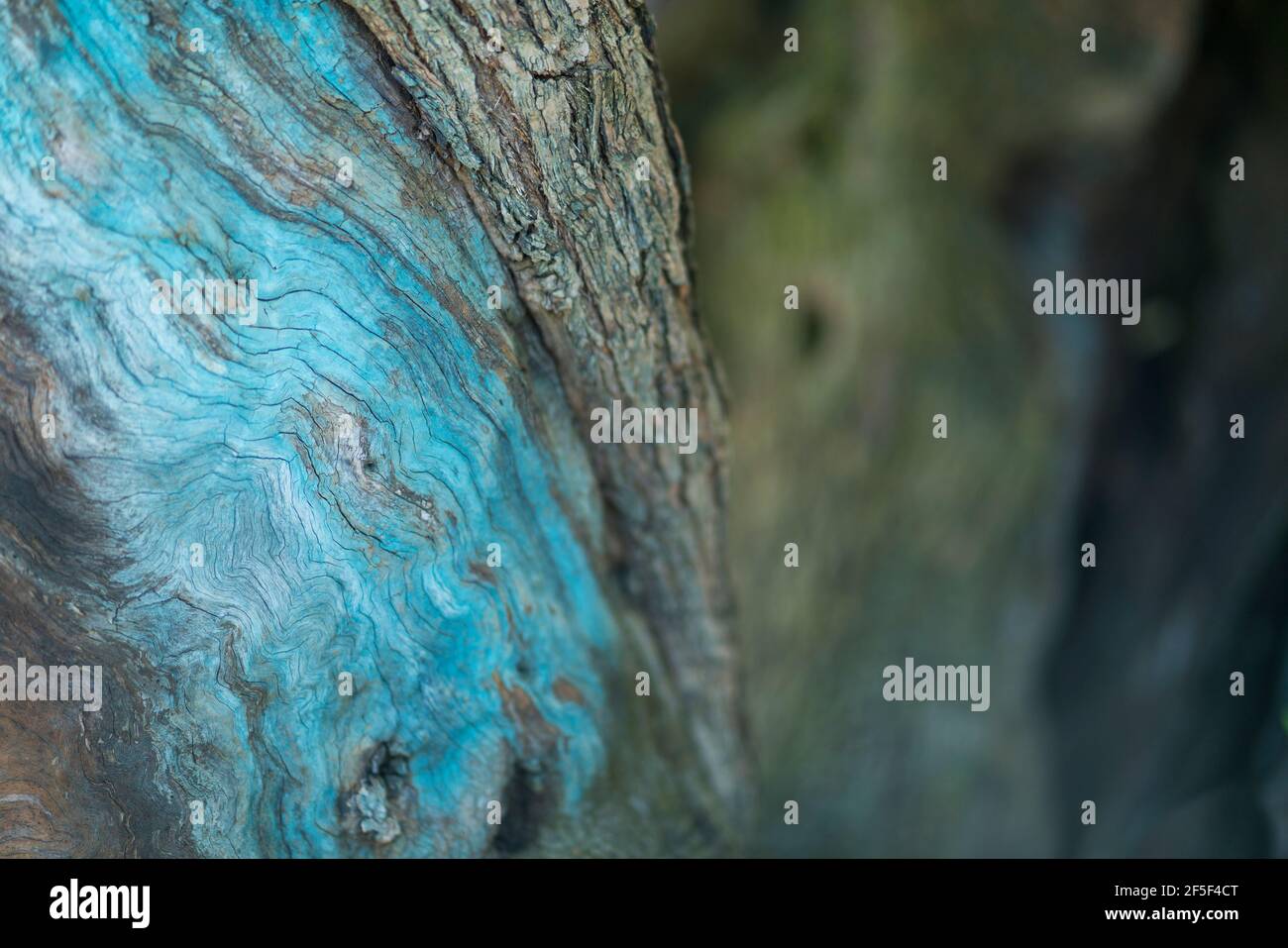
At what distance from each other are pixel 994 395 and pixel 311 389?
234 cm

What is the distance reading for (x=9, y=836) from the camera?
78.4 inches

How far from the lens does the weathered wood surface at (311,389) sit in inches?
68.4

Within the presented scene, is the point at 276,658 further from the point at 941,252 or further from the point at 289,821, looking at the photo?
the point at 941,252

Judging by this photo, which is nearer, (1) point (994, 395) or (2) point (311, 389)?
(2) point (311, 389)

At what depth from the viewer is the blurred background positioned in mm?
3104

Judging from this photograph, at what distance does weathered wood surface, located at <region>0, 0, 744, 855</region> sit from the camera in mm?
1737

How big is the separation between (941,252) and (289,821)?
2562mm

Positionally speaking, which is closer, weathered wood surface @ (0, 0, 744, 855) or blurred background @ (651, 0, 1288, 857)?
weathered wood surface @ (0, 0, 744, 855)

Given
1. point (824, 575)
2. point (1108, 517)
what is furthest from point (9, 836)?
point (1108, 517)

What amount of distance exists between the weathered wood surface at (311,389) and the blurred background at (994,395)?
3.53 feet

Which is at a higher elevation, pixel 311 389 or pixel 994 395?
pixel 994 395

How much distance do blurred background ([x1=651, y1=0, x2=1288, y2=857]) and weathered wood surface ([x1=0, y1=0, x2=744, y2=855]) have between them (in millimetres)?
1077

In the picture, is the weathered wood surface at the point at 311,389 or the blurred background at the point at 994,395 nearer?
the weathered wood surface at the point at 311,389

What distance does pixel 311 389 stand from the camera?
1820 mm
